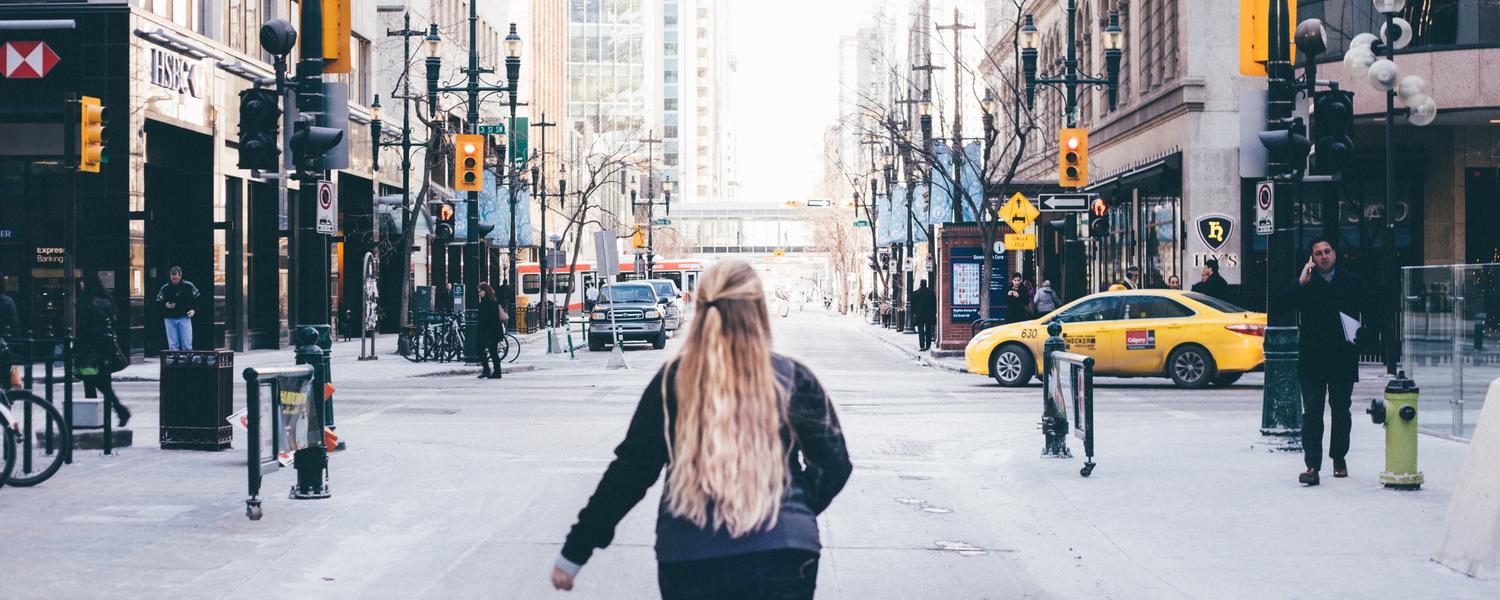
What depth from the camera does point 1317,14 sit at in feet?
106

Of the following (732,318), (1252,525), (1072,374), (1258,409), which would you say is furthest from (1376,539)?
(1258,409)

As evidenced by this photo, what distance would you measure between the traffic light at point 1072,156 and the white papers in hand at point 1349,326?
60.0 ft

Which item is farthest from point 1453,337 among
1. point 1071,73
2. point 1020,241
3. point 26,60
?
point 26,60

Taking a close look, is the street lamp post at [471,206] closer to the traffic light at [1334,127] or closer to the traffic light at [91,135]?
the traffic light at [91,135]

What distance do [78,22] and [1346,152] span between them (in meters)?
22.9

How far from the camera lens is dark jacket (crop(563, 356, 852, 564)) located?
4254 millimetres

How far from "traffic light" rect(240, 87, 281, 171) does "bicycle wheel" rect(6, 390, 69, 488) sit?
2598mm

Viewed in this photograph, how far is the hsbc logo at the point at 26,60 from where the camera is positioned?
91.5 feet

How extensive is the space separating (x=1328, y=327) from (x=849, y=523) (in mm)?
3821

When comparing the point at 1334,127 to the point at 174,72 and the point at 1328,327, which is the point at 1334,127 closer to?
the point at 1328,327

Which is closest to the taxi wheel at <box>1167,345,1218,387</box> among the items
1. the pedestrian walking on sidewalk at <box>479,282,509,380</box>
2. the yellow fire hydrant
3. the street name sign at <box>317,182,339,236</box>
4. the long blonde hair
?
the pedestrian walking on sidewalk at <box>479,282,509,380</box>

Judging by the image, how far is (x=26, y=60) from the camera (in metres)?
28.4

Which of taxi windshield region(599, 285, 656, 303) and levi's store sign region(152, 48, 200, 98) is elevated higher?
levi's store sign region(152, 48, 200, 98)

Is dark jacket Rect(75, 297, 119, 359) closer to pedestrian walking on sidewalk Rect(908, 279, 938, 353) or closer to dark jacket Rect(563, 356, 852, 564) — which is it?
dark jacket Rect(563, 356, 852, 564)
